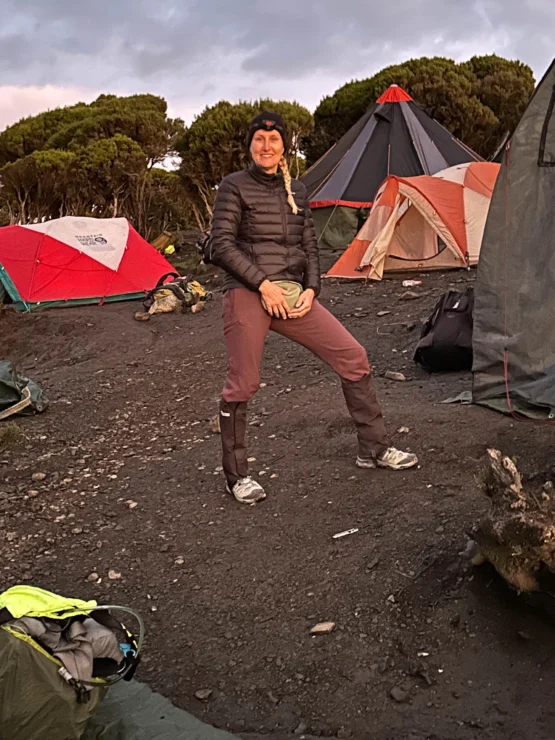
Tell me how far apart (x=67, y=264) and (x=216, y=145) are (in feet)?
24.5

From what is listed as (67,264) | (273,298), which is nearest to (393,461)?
(273,298)

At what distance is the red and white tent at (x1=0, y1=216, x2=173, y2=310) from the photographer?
12.5 m

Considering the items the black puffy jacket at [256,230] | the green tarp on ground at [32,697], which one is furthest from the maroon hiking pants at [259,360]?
the green tarp on ground at [32,697]

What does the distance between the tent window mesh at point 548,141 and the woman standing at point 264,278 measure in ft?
6.38

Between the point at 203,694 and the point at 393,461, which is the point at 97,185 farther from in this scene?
the point at 203,694

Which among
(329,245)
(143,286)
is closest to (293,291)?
(143,286)

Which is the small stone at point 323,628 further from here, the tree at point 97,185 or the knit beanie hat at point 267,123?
the tree at point 97,185

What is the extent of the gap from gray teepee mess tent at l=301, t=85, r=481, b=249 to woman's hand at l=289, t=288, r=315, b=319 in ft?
36.2

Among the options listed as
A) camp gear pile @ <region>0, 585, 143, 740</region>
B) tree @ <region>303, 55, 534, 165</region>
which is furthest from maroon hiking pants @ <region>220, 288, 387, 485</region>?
tree @ <region>303, 55, 534, 165</region>

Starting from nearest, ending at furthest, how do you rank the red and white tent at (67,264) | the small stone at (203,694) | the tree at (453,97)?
the small stone at (203,694) < the red and white tent at (67,264) < the tree at (453,97)

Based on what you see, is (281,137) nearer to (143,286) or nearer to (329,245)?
(143,286)

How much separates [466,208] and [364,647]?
9.51 m

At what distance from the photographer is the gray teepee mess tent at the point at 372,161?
595 inches

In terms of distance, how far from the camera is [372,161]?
50.4 ft
